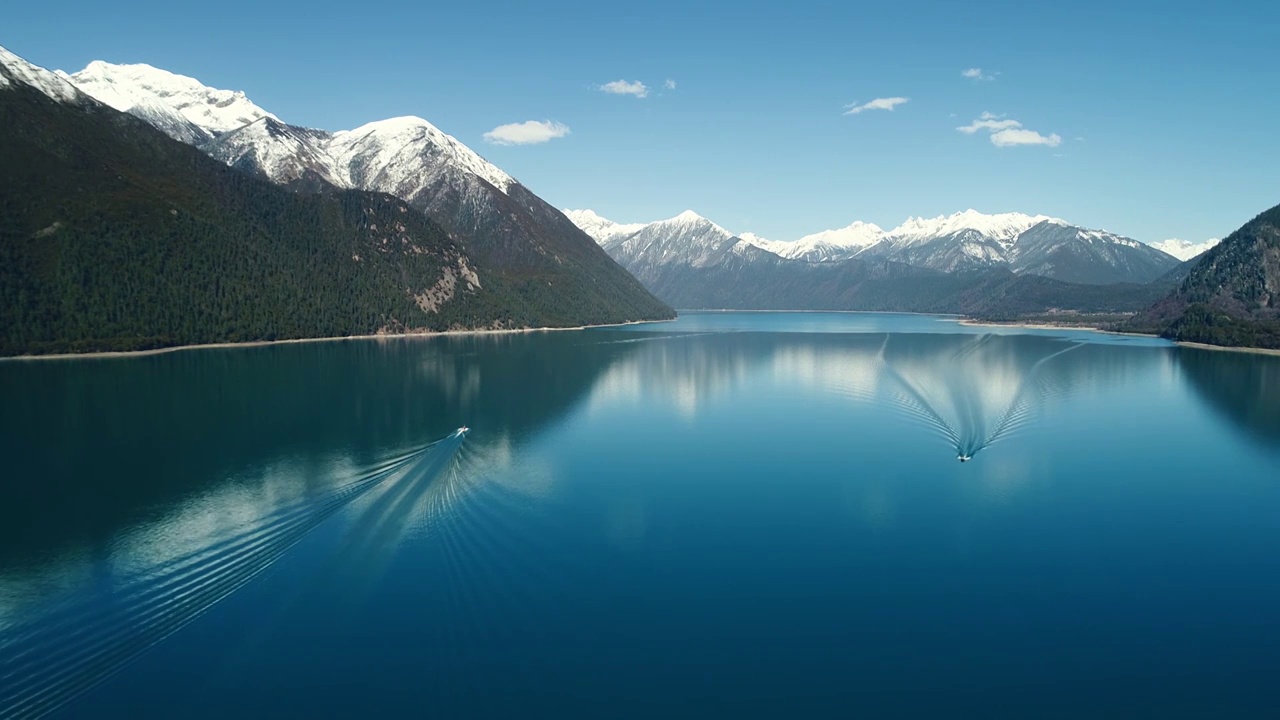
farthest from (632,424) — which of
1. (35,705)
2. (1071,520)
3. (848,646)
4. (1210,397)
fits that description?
(1210,397)

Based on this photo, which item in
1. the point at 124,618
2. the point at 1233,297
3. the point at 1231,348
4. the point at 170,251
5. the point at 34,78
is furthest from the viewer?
the point at 1233,297

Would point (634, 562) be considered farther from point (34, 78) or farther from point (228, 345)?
point (34, 78)

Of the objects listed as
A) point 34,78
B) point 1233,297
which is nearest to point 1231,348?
point 1233,297

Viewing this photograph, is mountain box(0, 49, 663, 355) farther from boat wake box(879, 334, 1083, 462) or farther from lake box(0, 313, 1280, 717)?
boat wake box(879, 334, 1083, 462)

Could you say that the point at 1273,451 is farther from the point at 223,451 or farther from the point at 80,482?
the point at 80,482

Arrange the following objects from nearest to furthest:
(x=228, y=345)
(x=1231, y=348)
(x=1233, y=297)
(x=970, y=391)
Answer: (x=970, y=391) < (x=228, y=345) < (x=1231, y=348) < (x=1233, y=297)

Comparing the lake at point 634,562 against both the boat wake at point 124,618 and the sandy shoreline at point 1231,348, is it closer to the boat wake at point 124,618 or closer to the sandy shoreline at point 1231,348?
the boat wake at point 124,618

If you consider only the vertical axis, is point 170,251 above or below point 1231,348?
above

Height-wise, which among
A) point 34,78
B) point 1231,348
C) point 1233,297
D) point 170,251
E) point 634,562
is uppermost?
point 34,78
